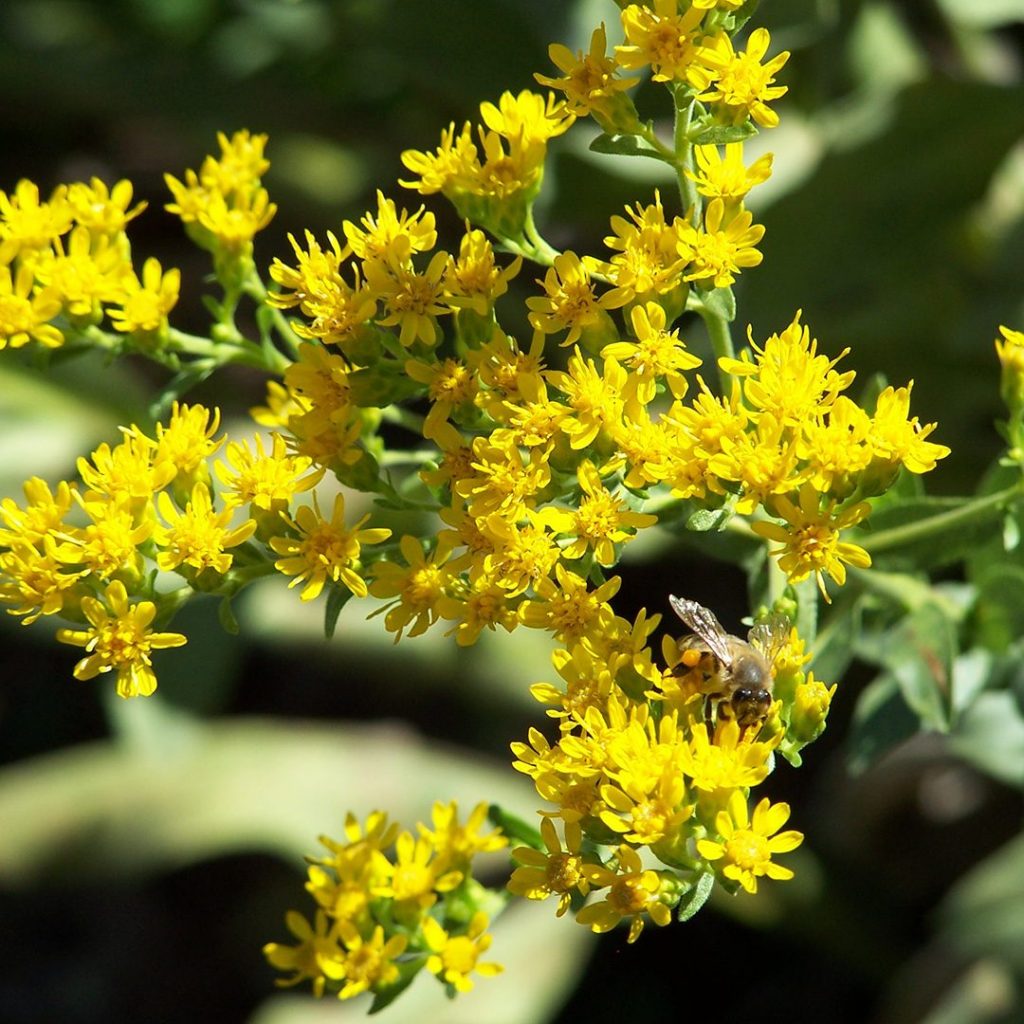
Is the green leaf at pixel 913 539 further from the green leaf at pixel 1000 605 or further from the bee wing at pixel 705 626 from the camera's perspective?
the bee wing at pixel 705 626

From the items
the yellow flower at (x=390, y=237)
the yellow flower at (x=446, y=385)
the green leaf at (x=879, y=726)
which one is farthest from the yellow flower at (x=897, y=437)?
the green leaf at (x=879, y=726)

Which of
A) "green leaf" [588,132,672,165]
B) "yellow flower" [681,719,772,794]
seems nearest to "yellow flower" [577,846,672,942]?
"yellow flower" [681,719,772,794]

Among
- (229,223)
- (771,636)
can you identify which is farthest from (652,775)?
(229,223)

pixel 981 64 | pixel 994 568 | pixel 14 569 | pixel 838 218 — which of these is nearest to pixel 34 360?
pixel 14 569

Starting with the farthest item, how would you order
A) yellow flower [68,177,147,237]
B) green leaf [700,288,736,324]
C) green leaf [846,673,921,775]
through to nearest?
green leaf [846,673,921,775], yellow flower [68,177,147,237], green leaf [700,288,736,324]

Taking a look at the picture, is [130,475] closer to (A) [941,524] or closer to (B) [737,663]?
(B) [737,663]

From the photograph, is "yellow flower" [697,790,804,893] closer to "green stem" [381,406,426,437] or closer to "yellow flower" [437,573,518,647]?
"yellow flower" [437,573,518,647]
